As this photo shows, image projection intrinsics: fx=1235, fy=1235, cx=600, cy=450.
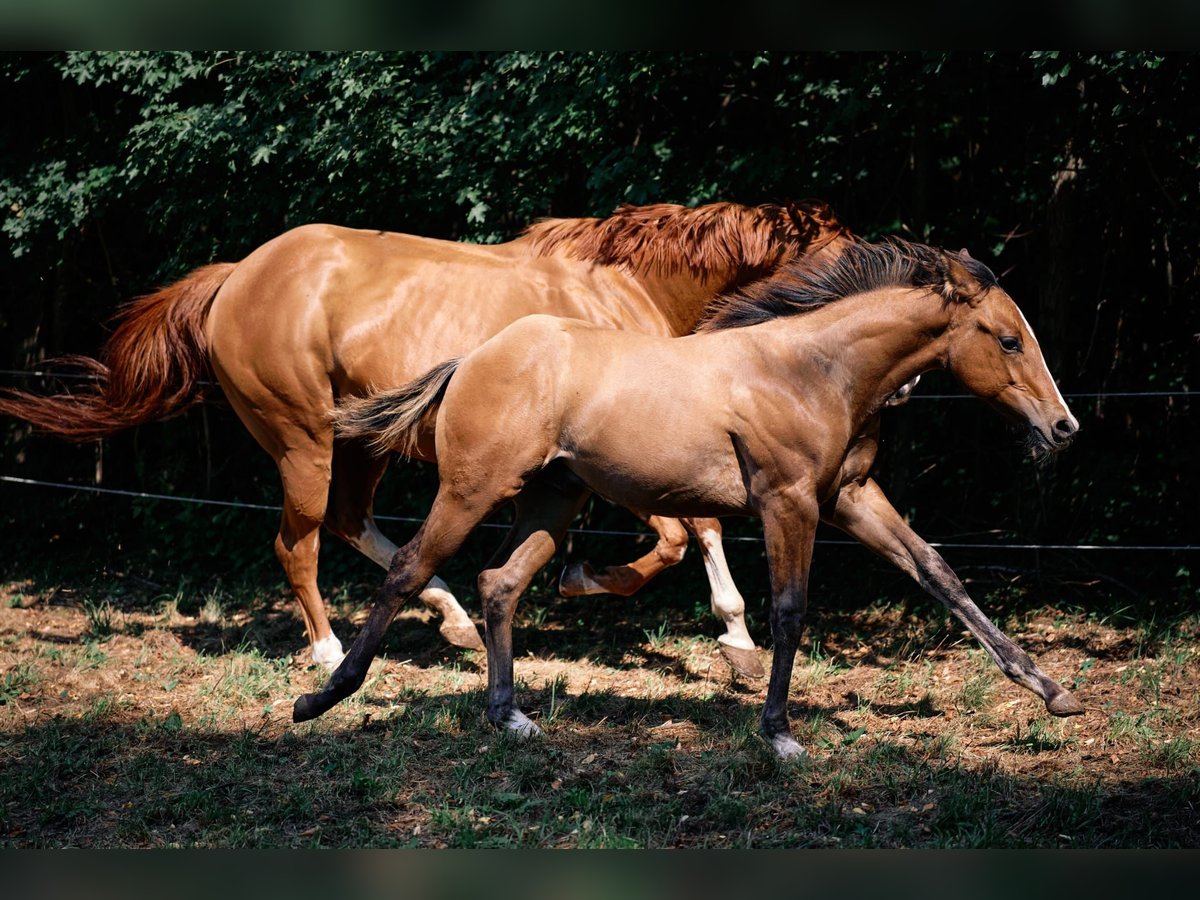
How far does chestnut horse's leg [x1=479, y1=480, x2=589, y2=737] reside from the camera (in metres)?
5.18

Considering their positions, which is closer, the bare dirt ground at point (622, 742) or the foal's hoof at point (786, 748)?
the bare dirt ground at point (622, 742)

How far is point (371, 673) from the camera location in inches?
252

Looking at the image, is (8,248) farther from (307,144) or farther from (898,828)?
(898,828)

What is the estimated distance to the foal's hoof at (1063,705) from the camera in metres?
4.88

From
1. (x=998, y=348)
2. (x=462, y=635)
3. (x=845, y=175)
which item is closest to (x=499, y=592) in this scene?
(x=462, y=635)

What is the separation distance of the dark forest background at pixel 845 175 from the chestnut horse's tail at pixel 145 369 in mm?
666

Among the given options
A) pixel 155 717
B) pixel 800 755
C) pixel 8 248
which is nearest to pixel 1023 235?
pixel 800 755

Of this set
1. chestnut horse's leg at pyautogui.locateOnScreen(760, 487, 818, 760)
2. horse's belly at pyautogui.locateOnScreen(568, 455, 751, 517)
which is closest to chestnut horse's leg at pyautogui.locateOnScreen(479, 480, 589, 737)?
horse's belly at pyautogui.locateOnScreen(568, 455, 751, 517)

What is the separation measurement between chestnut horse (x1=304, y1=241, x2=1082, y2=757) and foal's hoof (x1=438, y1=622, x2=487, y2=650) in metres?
1.66

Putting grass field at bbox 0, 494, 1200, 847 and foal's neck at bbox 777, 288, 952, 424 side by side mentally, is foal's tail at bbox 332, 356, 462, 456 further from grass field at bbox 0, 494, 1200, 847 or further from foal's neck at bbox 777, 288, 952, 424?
foal's neck at bbox 777, 288, 952, 424

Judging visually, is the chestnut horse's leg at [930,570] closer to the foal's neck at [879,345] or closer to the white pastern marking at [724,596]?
the foal's neck at [879,345]

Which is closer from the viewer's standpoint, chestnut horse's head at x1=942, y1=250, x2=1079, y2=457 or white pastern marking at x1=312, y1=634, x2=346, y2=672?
chestnut horse's head at x1=942, y1=250, x2=1079, y2=457

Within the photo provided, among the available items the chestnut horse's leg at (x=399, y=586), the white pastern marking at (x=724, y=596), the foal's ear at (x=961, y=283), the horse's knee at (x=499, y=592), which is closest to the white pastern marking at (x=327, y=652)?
the chestnut horse's leg at (x=399, y=586)

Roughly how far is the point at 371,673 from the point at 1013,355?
3.54 metres
